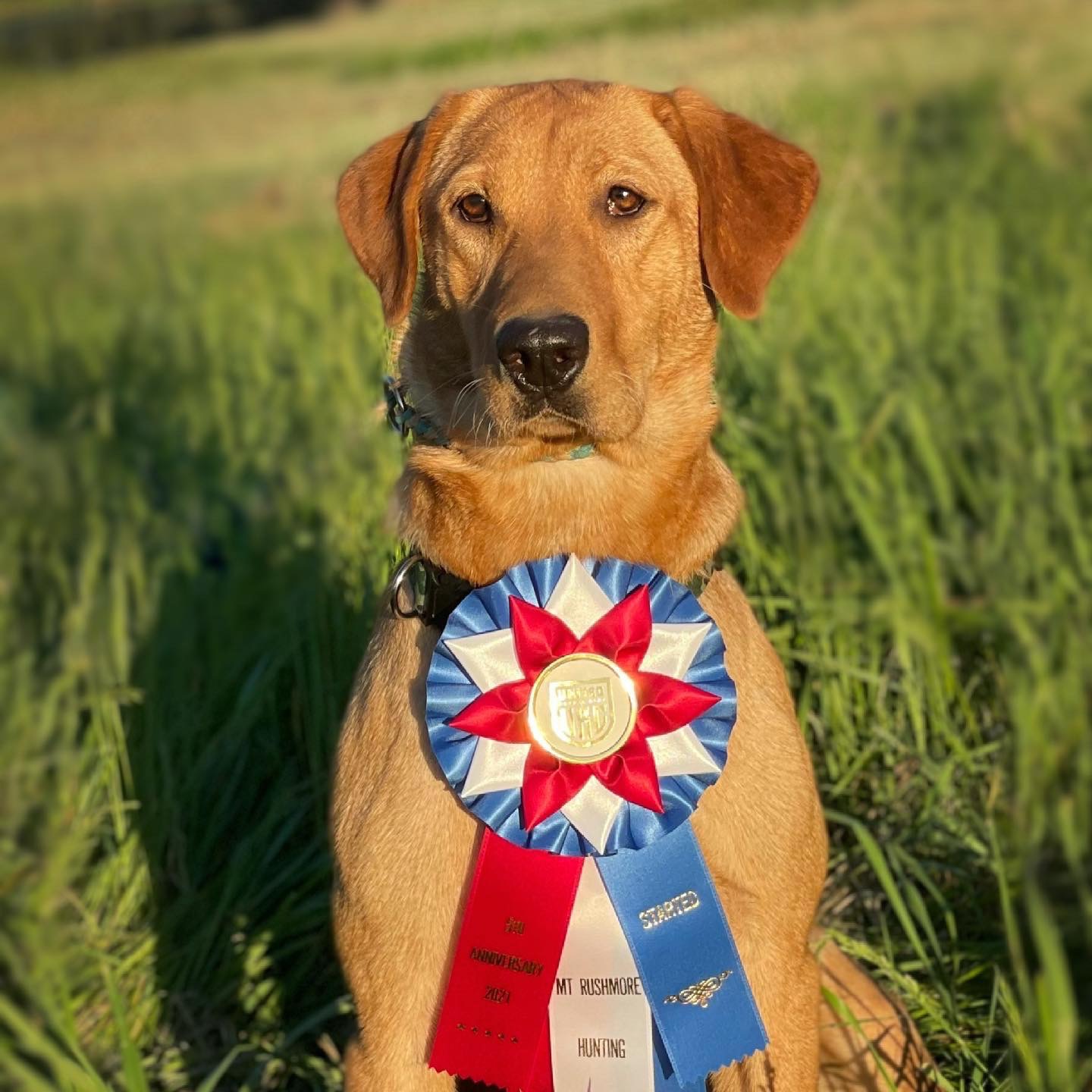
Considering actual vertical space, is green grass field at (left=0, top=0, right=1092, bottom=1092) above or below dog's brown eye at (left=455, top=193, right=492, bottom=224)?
below

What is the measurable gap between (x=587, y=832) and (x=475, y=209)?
44.8 inches

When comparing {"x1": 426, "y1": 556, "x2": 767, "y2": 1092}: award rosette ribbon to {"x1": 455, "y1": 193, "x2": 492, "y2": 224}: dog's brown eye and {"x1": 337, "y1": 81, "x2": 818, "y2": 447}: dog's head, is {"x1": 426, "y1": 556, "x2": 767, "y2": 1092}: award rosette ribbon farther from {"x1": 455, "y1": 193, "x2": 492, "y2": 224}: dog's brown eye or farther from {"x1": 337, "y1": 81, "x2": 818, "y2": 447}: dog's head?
{"x1": 455, "y1": 193, "x2": 492, "y2": 224}: dog's brown eye

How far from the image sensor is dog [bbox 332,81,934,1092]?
2.31m

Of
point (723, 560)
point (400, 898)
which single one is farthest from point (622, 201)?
point (400, 898)

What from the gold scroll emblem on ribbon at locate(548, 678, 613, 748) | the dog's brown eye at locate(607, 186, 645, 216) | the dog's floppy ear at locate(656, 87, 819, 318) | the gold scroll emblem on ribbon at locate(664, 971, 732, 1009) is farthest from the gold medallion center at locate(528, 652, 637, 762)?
the dog's brown eye at locate(607, 186, 645, 216)

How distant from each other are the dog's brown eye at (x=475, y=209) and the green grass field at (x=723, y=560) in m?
0.58

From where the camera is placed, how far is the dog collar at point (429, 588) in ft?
8.02

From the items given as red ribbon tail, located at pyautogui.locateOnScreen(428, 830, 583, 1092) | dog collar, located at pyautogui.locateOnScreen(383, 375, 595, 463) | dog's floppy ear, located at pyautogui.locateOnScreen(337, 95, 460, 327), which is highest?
dog's floppy ear, located at pyautogui.locateOnScreen(337, 95, 460, 327)

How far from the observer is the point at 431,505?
2.55 metres

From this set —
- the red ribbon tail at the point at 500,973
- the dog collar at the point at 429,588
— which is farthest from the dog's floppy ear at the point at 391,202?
the red ribbon tail at the point at 500,973

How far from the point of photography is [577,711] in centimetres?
239

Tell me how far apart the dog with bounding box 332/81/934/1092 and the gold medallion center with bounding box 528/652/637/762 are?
18cm

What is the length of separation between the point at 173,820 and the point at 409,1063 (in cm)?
124

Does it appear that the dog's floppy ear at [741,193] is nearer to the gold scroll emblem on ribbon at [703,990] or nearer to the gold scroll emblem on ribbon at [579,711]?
the gold scroll emblem on ribbon at [579,711]
